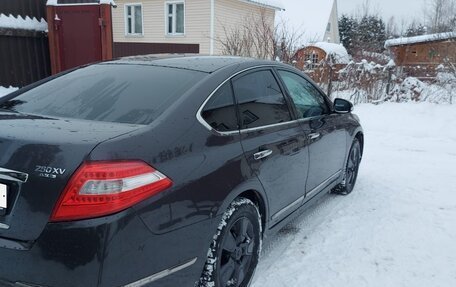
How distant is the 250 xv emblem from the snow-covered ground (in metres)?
1.73

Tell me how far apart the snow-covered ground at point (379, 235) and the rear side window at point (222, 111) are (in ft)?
3.96

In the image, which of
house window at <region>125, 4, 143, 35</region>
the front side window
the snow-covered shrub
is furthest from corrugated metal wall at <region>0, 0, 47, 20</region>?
house window at <region>125, 4, 143, 35</region>

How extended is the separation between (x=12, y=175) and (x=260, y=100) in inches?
70.1

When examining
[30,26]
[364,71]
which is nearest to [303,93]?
[30,26]

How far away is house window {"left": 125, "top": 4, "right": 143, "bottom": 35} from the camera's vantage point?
912 inches

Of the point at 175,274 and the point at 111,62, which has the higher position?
the point at 111,62

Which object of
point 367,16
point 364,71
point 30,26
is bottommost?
point 364,71

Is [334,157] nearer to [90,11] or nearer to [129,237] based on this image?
[129,237]

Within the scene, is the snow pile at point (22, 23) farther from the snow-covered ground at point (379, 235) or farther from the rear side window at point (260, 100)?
the snow-covered ground at point (379, 235)

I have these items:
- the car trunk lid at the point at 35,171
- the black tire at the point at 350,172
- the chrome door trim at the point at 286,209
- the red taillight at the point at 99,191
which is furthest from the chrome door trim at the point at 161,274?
the black tire at the point at 350,172

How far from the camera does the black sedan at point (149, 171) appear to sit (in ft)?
5.90

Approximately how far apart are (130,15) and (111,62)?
2180 cm

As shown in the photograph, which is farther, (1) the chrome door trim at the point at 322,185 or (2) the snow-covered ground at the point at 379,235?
(1) the chrome door trim at the point at 322,185

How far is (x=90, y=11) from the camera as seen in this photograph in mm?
7461
